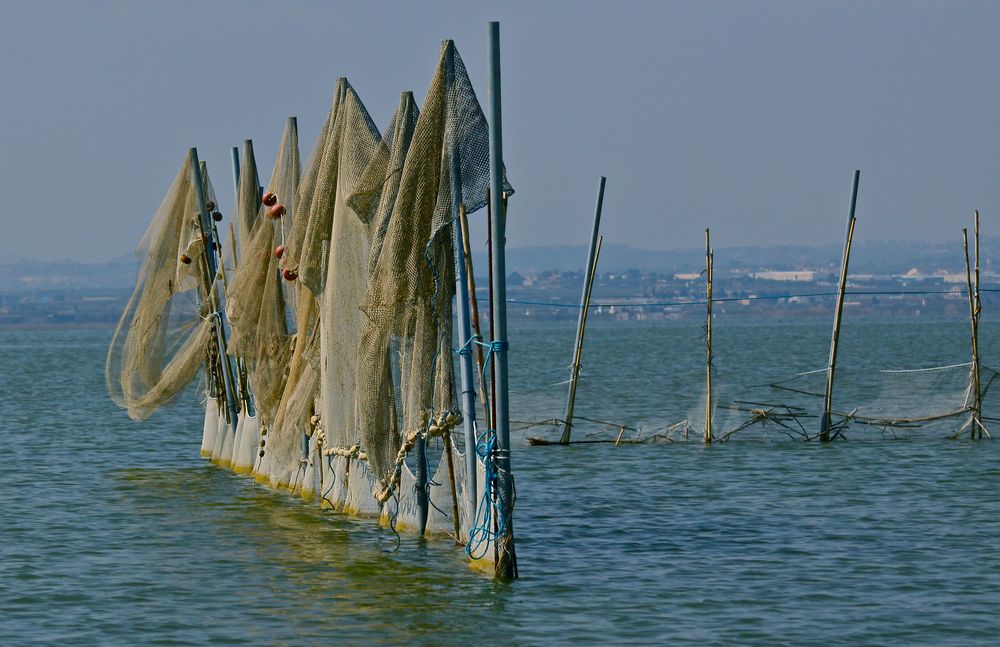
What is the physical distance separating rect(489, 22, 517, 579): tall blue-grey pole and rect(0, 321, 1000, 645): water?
2.93 ft

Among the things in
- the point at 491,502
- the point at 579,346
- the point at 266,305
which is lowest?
the point at 491,502

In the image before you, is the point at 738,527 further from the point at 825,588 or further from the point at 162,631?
the point at 162,631

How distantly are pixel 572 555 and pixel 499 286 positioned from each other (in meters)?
3.22

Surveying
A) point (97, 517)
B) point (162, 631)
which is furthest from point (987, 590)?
point (97, 517)

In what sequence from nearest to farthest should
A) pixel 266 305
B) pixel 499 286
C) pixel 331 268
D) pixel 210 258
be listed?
pixel 499 286 < pixel 331 268 < pixel 266 305 < pixel 210 258

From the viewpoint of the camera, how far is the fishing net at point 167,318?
20.3 metres

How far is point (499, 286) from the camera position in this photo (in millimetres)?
11328

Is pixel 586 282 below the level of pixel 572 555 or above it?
above

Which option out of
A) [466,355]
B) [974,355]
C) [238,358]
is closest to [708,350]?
[974,355]

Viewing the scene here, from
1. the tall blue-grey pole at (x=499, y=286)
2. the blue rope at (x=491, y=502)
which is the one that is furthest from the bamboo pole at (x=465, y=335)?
the tall blue-grey pole at (x=499, y=286)

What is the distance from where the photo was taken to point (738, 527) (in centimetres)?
1545

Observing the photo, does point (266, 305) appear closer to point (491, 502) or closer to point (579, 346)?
point (579, 346)

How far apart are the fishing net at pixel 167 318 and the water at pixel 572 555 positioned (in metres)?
1.18

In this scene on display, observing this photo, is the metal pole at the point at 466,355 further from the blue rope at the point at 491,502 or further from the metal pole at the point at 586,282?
the metal pole at the point at 586,282
